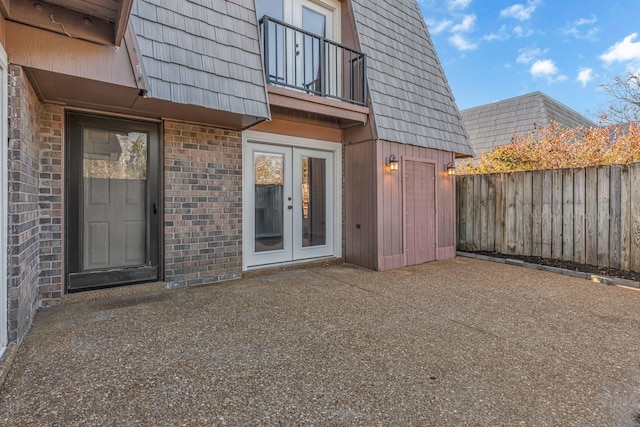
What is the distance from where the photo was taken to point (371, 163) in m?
5.36

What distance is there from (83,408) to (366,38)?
19.5 feet

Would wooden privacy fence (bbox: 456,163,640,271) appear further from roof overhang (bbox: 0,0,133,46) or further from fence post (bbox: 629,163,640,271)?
roof overhang (bbox: 0,0,133,46)

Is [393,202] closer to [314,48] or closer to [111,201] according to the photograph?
[314,48]

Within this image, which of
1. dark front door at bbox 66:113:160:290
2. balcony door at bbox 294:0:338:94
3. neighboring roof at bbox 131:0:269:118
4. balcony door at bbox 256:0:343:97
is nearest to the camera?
neighboring roof at bbox 131:0:269:118

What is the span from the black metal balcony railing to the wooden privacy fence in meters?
3.21

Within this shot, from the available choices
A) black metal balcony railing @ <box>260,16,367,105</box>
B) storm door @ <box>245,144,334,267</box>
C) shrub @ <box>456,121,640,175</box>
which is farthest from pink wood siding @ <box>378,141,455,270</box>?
shrub @ <box>456,121,640,175</box>

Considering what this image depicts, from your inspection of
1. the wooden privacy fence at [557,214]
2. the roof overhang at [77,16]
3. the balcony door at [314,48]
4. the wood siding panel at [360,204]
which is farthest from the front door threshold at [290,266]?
the roof overhang at [77,16]

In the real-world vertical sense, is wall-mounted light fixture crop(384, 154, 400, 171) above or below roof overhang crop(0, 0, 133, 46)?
below

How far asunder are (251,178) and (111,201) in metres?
1.82

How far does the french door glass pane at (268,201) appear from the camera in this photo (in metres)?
5.04

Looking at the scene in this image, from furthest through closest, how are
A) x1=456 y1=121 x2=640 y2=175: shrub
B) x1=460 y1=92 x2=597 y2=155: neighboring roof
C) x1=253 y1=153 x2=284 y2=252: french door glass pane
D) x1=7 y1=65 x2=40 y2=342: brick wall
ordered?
1. x1=460 y1=92 x2=597 y2=155: neighboring roof
2. x1=456 y1=121 x2=640 y2=175: shrub
3. x1=253 y1=153 x2=284 y2=252: french door glass pane
4. x1=7 y1=65 x2=40 y2=342: brick wall

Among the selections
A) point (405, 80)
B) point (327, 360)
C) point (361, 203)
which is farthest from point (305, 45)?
point (327, 360)

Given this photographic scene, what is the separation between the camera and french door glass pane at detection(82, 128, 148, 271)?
12.4ft

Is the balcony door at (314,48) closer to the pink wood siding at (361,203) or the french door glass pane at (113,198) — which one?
the pink wood siding at (361,203)
